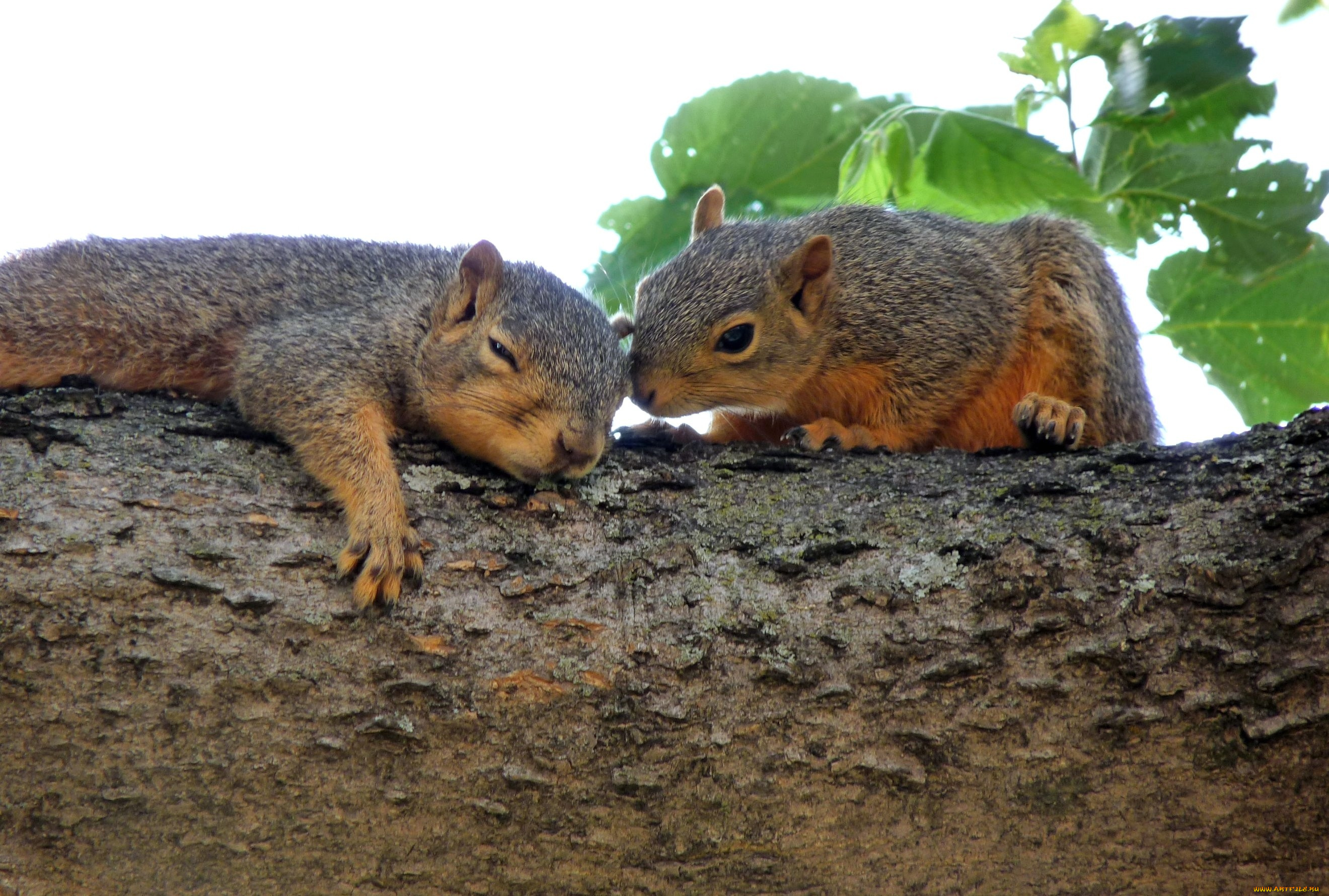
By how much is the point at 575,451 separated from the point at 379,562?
716 mm

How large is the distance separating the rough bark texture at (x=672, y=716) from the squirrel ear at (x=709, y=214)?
275cm

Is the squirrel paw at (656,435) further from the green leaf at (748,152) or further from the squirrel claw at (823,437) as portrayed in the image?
the green leaf at (748,152)

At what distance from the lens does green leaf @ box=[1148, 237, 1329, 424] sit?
391 cm

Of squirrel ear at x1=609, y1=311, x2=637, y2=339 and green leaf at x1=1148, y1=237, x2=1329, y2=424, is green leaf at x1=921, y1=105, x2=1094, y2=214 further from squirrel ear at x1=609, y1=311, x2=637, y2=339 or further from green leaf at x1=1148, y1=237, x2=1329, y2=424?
squirrel ear at x1=609, y1=311, x2=637, y2=339

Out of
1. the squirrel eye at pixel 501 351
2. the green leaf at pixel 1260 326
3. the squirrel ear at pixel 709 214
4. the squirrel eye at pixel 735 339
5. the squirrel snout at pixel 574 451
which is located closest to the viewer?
the squirrel snout at pixel 574 451

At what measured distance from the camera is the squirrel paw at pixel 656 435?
3.46 m

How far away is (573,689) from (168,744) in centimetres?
86

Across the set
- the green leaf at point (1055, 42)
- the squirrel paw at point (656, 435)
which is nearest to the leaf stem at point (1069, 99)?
the green leaf at point (1055, 42)

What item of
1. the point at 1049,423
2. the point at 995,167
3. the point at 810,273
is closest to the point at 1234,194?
the point at 995,167

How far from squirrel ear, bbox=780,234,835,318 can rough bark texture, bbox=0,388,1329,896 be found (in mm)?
2226

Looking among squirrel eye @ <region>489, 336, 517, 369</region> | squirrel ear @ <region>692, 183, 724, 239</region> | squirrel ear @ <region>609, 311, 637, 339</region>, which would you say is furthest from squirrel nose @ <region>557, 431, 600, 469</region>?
squirrel ear @ <region>692, 183, 724, 239</region>

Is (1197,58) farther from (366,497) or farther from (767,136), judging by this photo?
(366,497)

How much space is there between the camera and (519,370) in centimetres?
362

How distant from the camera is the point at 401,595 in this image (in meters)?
2.58
